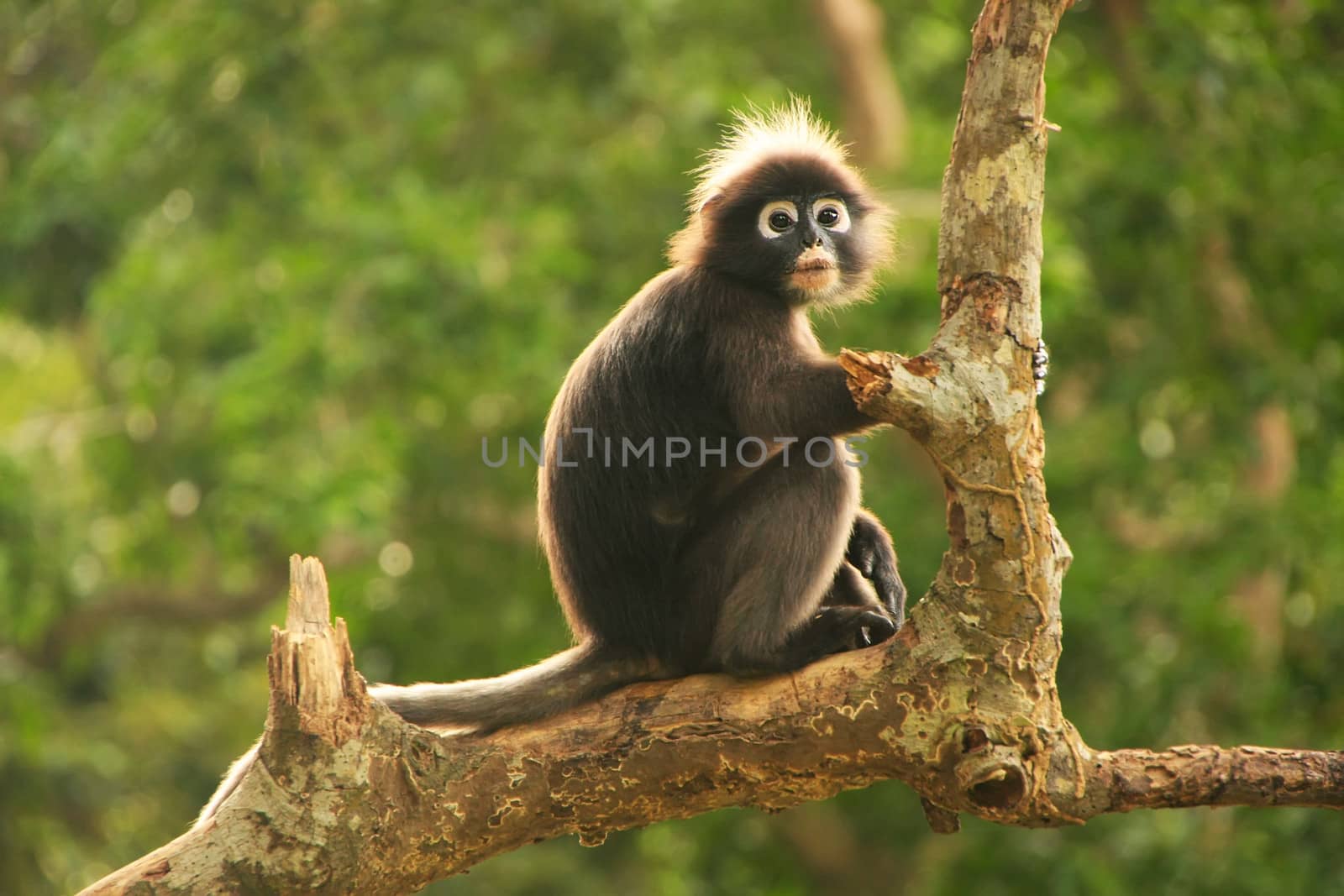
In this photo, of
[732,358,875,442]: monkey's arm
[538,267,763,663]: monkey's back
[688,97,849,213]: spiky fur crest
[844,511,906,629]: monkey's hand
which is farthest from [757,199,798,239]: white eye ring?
[844,511,906,629]: monkey's hand

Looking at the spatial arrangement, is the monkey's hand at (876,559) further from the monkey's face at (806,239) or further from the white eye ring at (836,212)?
the white eye ring at (836,212)

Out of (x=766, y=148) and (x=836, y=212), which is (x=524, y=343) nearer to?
(x=766, y=148)

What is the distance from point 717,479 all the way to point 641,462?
0.69 feet

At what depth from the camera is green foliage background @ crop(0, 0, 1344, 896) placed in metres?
6.99

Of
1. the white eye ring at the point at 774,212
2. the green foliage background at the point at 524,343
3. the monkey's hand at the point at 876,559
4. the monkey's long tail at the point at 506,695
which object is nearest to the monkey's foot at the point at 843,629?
the monkey's hand at the point at 876,559

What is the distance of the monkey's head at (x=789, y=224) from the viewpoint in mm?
4105

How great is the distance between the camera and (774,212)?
418cm

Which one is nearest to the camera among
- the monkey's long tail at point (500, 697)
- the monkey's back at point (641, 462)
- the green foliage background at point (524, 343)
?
the monkey's long tail at point (500, 697)

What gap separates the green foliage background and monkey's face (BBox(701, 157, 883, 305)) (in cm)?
243

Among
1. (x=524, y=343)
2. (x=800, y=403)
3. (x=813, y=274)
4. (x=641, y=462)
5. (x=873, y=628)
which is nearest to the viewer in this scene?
(x=800, y=403)

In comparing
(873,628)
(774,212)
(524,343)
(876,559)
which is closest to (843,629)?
(873,628)

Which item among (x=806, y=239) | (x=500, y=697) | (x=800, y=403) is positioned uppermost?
(x=806, y=239)

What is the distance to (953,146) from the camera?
11.1ft

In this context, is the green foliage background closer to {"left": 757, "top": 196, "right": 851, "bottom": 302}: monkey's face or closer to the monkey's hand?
{"left": 757, "top": 196, "right": 851, "bottom": 302}: monkey's face
